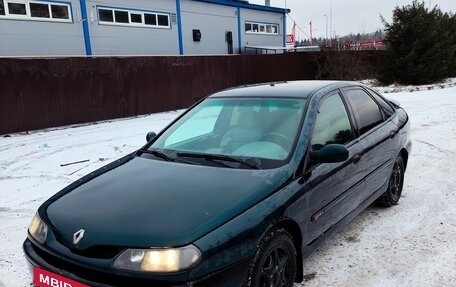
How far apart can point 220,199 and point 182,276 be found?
55cm

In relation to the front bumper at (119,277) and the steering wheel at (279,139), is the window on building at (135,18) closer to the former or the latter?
the steering wheel at (279,139)

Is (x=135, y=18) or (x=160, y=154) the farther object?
(x=135, y=18)

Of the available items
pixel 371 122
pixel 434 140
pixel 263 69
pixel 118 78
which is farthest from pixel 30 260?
pixel 263 69

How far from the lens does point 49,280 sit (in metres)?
2.38

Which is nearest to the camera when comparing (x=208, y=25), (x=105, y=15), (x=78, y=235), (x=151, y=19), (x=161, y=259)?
(x=161, y=259)

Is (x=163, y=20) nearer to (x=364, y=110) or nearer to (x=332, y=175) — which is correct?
(x=364, y=110)

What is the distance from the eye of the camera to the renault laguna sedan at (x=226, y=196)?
86.7 inches

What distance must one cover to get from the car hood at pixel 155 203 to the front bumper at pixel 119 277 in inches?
5.3

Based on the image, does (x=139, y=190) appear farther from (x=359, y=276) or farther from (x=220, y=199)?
(x=359, y=276)

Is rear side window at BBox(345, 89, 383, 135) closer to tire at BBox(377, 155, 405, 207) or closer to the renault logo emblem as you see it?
tire at BBox(377, 155, 405, 207)

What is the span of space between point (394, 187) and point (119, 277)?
11.4 ft

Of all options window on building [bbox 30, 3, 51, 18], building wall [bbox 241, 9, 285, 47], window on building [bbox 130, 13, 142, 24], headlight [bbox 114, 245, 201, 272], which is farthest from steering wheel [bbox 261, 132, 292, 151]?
building wall [bbox 241, 9, 285, 47]

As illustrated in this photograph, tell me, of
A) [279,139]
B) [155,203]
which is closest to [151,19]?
[279,139]

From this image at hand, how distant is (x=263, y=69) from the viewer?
1753 cm
